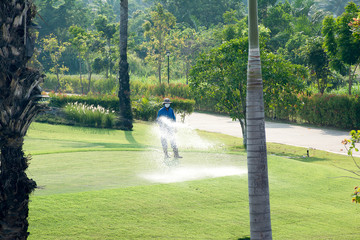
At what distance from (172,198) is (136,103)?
22.3 metres

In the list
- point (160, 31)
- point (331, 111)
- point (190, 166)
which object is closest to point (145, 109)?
point (331, 111)

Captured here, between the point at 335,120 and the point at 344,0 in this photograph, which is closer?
the point at 335,120

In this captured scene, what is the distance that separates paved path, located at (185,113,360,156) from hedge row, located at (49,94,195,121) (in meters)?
1.29

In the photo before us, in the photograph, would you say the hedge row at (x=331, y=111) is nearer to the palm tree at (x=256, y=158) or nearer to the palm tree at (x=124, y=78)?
the palm tree at (x=124, y=78)

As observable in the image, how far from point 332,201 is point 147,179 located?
14.3 ft

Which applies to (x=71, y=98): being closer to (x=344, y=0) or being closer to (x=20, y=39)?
(x=20, y=39)

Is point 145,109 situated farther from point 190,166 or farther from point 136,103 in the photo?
point 190,166

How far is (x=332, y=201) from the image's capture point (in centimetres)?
1187

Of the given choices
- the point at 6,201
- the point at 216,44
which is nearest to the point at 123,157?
the point at 6,201

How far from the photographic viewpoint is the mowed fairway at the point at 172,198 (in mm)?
9000

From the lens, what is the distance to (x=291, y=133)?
95.6 feet

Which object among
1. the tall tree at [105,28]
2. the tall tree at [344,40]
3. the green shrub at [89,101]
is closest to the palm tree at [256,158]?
the tall tree at [344,40]

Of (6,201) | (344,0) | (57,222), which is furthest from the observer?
(344,0)

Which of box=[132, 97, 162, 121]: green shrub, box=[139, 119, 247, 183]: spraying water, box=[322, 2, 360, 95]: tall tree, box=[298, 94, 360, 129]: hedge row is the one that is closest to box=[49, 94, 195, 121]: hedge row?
box=[132, 97, 162, 121]: green shrub
